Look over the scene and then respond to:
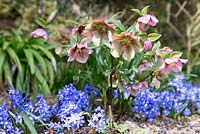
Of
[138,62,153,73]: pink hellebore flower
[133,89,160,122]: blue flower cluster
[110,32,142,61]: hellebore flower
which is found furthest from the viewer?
[133,89,160,122]: blue flower cluster

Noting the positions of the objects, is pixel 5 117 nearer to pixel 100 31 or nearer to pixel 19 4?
pixel 100 31

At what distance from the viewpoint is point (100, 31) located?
102 inches

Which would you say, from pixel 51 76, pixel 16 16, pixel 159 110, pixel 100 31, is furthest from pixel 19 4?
pixel 100 31

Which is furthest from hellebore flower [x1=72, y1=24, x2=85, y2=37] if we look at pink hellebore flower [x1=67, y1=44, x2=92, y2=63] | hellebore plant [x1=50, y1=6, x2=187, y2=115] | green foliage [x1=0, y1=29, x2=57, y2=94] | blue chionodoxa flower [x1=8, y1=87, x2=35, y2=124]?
green foliage [x1=0, y1=29, x2=57, y2=94]

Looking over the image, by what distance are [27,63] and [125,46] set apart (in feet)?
5.73

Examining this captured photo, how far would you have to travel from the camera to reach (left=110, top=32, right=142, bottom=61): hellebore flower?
2.54 meters

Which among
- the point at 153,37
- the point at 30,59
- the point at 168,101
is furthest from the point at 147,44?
the point at 30,59

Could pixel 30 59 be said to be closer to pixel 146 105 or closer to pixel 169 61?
pixel 146 105

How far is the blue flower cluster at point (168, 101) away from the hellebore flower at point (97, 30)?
0.70 m

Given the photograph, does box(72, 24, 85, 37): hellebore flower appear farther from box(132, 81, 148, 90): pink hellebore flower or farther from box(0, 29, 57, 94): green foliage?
box(0, 29, 57, 94): green foliage

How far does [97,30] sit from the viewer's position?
260cm

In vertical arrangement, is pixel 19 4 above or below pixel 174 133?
above

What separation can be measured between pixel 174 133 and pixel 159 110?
0.30 metres

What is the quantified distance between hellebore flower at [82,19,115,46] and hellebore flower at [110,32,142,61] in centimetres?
7
